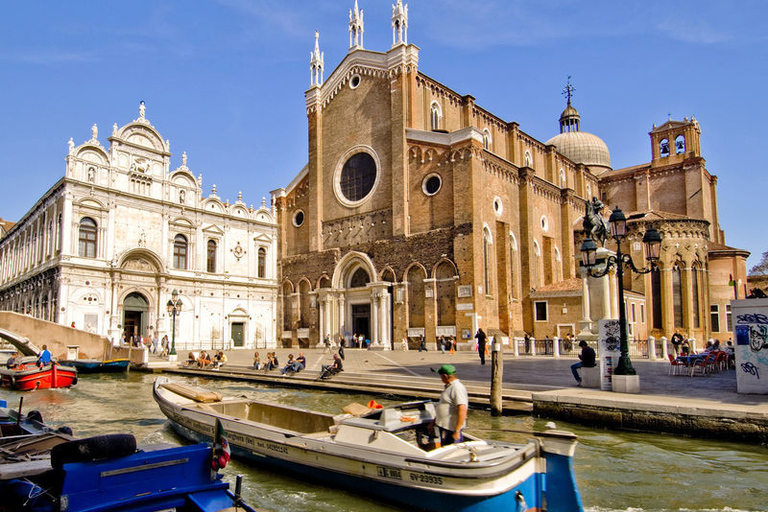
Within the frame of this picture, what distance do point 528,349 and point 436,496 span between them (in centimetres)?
2229

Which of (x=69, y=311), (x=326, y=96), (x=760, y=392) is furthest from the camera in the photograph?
(x=326, y=96)

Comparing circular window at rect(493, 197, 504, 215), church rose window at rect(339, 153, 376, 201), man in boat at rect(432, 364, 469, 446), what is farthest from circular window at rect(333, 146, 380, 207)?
man in boat at rect(432, 364, 469, 446)

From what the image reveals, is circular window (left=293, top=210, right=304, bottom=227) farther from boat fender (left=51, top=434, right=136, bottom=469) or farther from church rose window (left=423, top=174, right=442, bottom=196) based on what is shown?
boat fender (left=51, top=434, right=136, bottom=469)

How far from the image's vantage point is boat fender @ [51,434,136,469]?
4.06 meters

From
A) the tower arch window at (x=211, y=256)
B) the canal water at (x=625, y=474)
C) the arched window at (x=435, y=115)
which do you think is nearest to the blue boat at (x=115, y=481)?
the canal water at (x=625, y=474)

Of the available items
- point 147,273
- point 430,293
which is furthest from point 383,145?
point 147,273

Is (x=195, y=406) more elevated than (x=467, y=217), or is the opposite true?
(x=467, y=217)

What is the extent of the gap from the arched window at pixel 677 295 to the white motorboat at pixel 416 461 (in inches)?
1263

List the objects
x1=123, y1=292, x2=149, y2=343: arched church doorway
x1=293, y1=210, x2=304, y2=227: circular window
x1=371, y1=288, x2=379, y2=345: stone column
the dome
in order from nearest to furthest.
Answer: x1=371, y1=288, x2=379, y2=345: stone column < x1=123, y1=292, x2=149, y2=343: arched church doorway < x1=293, y1=210, x2=304, y2=227: circular window < the dome

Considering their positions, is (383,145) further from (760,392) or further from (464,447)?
(464,447)

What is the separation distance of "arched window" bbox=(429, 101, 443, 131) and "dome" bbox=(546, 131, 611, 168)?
21476 mm

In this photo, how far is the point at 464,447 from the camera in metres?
6.55

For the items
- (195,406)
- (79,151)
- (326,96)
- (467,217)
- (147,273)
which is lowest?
(195,406)

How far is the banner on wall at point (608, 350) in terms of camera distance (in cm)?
1288
